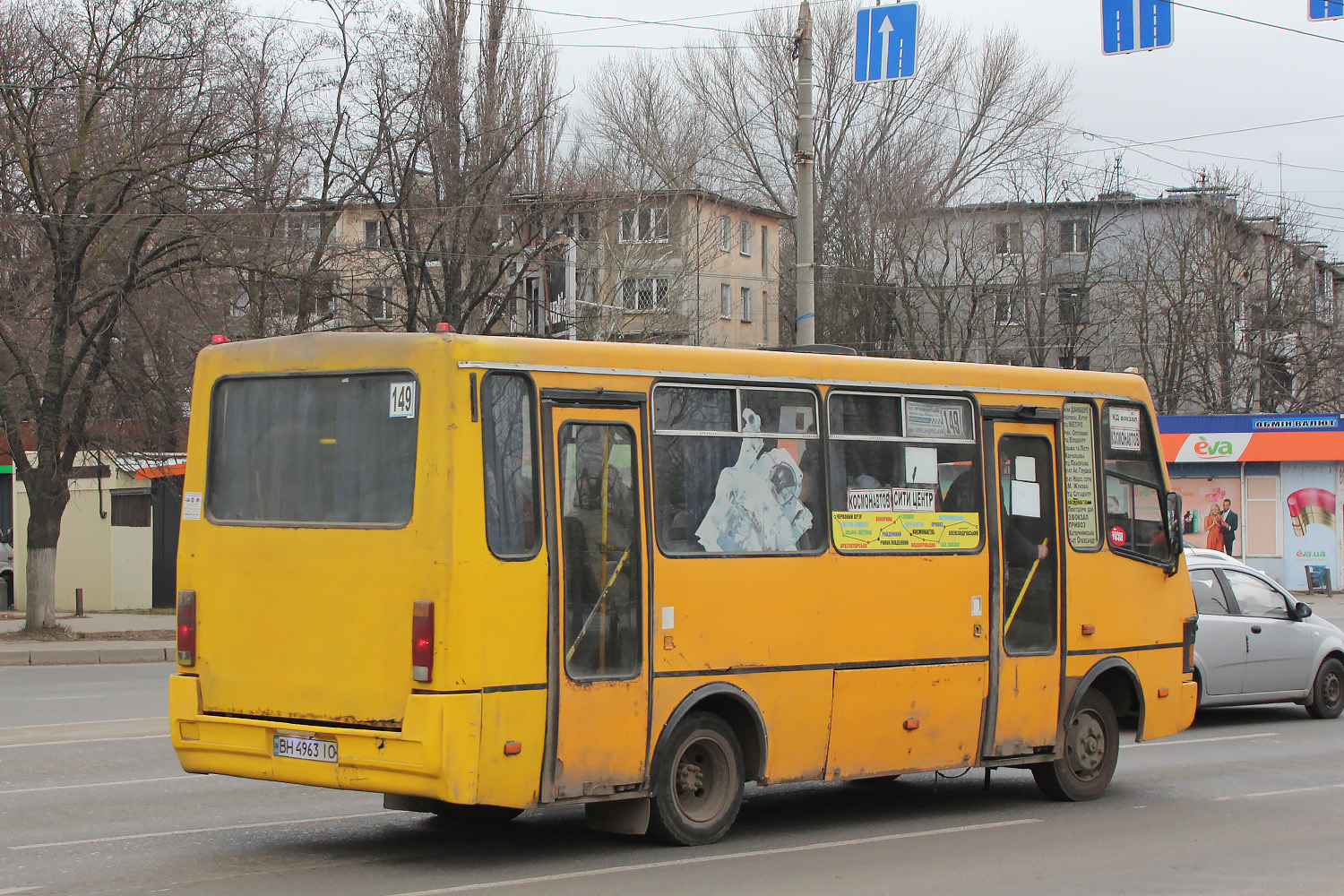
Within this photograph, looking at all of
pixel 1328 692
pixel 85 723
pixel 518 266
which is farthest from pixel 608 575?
pixel 518 266

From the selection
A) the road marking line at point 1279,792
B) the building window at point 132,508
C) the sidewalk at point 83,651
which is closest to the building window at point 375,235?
the building window at point 132,508

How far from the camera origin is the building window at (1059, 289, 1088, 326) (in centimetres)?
5244

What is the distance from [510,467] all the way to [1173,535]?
5.81m

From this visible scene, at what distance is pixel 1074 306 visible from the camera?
5344cm

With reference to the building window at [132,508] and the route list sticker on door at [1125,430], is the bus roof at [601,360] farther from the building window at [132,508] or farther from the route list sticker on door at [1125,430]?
the building window at [132,508]

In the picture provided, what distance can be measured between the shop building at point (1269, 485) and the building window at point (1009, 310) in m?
15.4

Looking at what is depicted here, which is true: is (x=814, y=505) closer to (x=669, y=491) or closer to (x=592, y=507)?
(x=669, y=491)

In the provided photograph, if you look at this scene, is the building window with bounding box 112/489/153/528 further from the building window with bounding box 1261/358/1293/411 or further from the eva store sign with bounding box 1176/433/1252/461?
the building window with bounding box 1261/358/1293/411

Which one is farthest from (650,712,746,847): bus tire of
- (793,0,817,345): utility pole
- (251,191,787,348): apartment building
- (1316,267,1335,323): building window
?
(1316,267,1335,323): building window

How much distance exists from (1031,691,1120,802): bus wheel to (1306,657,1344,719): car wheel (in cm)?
596

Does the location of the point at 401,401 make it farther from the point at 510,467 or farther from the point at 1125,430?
the point at 1125,430

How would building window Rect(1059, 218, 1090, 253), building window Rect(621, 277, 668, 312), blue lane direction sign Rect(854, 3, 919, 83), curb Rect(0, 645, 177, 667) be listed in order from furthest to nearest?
building window Rect(1059, 218, 1090, 253)
building window Rect(621, 277, 668, 312)
curb Rect(0, 645, 177, 667)
blue lane direction sign Rect(854, 3, 919, 83)

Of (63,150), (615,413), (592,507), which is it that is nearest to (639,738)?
(592,507)

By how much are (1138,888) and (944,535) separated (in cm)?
270
